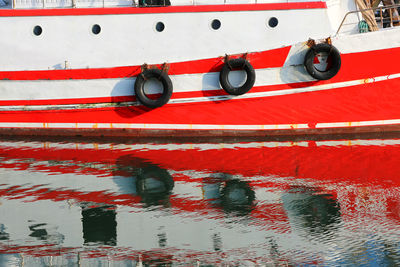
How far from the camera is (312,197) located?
27.6 ft

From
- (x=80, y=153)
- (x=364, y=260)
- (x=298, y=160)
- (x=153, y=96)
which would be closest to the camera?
(x=364, y=260)

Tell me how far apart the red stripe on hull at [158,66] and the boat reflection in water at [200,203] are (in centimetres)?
135

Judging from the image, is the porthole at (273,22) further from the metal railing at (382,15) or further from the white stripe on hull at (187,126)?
the white stripe on hull at (187,126)

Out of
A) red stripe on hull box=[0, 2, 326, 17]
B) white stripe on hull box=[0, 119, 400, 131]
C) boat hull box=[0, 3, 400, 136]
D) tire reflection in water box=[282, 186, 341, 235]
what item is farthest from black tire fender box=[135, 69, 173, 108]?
tire reflection in water box=[282, 186, 341, 235]

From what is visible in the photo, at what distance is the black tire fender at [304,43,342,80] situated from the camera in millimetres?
11312

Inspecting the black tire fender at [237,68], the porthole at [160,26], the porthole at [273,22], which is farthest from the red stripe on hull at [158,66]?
the porthole at [160,26]

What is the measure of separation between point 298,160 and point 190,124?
8.45ft

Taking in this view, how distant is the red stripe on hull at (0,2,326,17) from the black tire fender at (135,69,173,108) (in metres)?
1.22

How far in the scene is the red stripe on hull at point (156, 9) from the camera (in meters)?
11.6

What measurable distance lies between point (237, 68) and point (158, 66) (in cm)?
155

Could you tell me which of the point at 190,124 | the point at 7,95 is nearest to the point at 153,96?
the point at 190,124

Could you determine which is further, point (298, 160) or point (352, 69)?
point (352, 69)

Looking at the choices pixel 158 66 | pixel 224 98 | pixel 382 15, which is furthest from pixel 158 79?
pixel 382 15

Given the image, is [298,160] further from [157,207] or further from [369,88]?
[157,207]
